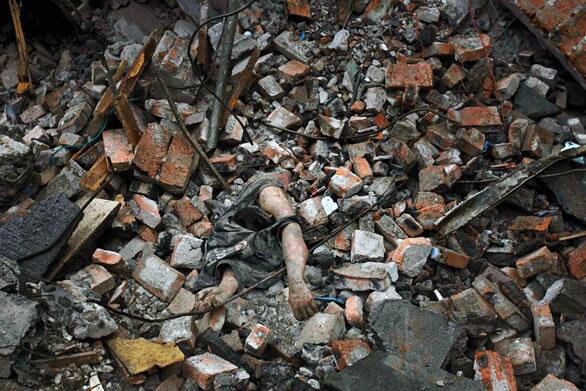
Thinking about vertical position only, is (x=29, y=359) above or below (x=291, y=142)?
above

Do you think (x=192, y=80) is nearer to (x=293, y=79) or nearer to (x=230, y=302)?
(x=293, y=79)

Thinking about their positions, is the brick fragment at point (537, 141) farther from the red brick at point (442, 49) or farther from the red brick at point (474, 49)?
the red brick at point (442, 49)

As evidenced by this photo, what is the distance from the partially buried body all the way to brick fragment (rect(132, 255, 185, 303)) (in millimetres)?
187

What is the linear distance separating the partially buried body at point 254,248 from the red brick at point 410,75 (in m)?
1.72

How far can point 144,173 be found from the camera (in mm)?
5344

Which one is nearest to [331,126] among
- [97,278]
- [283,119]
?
[283,119]

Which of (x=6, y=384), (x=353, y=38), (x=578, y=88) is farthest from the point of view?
(x=353, y=38)

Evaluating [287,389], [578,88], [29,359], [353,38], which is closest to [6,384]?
[29,359]

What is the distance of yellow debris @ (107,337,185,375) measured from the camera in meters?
3.88

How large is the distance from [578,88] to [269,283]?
11.7 feet

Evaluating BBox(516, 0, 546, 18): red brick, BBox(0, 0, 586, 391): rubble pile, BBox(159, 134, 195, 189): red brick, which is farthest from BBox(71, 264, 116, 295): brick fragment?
BBox(516, 0, 546, 18): red brick

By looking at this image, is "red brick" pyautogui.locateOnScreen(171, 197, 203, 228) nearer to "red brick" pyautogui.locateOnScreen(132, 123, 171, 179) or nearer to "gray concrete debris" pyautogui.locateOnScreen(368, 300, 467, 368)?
"red brick" pyautogui.locateOnScreen(132, 123, 171, 179)

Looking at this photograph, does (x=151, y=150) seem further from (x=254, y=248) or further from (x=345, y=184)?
(x=345, y=184)

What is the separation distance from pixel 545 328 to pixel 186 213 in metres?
3.00
